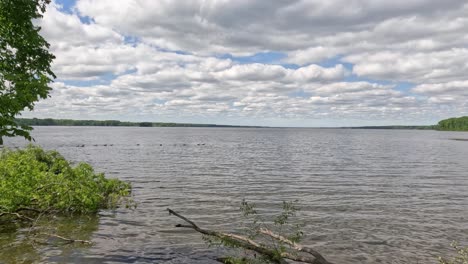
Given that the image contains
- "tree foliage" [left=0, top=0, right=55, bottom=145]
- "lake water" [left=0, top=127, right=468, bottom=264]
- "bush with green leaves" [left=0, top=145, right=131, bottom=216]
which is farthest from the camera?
"bush with green leaves" [left=0, top=145, right=131, bottom=216]

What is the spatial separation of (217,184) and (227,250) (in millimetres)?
18145

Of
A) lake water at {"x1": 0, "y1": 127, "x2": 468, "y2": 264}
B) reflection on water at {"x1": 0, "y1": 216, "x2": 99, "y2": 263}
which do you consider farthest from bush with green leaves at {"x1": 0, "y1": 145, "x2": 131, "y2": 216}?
lake water at {"x1": 0, "y1": 127, "x2": 468, "y2": 264}

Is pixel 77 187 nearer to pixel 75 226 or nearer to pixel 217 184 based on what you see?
pixel 75 226

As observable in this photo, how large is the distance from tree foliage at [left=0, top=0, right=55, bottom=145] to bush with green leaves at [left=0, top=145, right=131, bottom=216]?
16.5 feet

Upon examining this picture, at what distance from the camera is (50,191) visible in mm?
19047

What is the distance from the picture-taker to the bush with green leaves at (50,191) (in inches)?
657

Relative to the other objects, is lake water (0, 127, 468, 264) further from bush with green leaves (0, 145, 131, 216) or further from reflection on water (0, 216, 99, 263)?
bush with green leaves (0, 145, 131, 216)

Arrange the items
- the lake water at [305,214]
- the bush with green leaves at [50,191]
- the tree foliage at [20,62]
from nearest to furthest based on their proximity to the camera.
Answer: the tree foliage at [20,62] < the lake water at [305,214] < the bush with green leaves at [50,191]

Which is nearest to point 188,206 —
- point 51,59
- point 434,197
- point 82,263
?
point 82,263

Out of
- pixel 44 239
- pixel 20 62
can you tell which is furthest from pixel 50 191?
pixel 20 62

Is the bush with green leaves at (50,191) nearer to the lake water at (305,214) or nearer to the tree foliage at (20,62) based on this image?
the lake water at (305,214)

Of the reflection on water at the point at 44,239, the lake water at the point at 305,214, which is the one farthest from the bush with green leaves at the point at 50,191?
the lake water at the point at 305,214

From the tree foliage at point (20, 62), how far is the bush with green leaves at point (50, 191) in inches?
198

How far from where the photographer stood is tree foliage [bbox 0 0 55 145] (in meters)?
11.8
